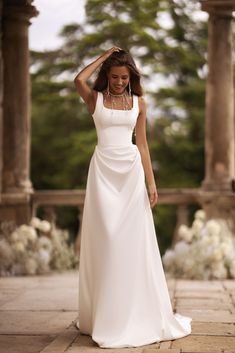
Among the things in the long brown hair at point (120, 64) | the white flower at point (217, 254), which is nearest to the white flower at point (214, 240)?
the white flower at point (217, 254)

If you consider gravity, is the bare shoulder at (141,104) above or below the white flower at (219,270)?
above

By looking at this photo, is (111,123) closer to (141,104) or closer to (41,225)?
(141,104)

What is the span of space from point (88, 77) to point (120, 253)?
113 centimetres

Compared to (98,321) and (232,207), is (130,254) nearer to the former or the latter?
(98,321)

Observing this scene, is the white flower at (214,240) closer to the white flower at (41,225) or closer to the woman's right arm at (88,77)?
the white flower at (41,225)

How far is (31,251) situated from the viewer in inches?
334

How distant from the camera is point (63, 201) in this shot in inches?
369

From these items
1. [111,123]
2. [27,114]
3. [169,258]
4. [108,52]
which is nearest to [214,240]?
[169,258]

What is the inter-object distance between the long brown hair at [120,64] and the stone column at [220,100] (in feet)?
14.1

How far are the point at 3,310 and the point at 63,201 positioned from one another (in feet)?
12.6

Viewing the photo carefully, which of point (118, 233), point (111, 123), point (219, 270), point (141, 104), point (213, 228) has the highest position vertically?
point (141, 104)

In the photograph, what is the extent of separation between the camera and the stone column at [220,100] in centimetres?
883

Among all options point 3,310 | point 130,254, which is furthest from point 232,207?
point 130,254

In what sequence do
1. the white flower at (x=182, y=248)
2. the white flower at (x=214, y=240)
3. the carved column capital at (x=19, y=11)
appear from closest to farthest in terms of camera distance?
1. the white flower at (x=214, y=240)
2. the white flower at (x=182, y=248)
3. the carved column capital at (x=19, y=11)
